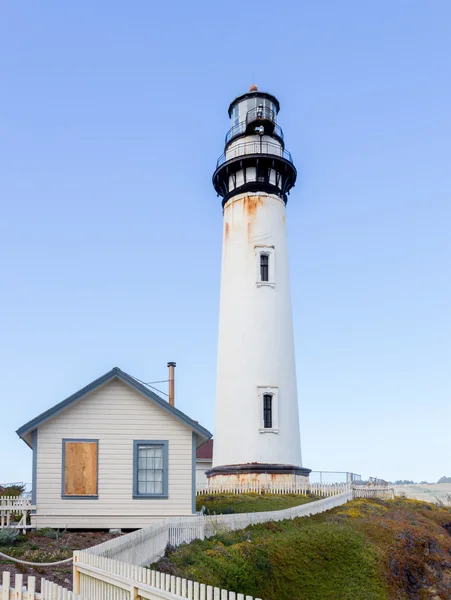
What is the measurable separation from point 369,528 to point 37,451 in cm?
1104

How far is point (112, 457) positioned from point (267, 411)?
50.5ft

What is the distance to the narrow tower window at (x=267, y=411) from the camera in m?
33.8

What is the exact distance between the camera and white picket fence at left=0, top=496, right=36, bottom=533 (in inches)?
732

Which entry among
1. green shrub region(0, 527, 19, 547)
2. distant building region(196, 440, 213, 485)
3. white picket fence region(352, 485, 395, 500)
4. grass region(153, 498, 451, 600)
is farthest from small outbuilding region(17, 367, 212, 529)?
distant building region(196, 440, 213, 485)

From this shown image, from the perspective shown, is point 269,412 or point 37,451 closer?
point 37,451

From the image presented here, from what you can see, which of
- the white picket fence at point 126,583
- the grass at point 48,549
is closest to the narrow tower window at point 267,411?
the grass at point 48,549

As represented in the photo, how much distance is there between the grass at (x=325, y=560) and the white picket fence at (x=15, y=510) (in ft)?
15.5

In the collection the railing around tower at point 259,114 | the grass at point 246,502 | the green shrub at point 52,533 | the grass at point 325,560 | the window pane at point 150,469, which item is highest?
the railing around tower at point 259,114

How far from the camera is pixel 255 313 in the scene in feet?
114

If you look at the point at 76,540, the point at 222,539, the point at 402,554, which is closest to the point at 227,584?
the point at 222,539

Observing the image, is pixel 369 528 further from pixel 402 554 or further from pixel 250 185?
pixel 250 185

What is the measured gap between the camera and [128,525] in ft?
62.6

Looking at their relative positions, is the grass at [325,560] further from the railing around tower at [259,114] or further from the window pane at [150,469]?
the railing around tower at [259,114]

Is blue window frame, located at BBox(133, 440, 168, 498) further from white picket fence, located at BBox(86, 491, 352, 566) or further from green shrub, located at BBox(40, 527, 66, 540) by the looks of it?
green shrub, located at BBox(40, 527, 66, 540)
